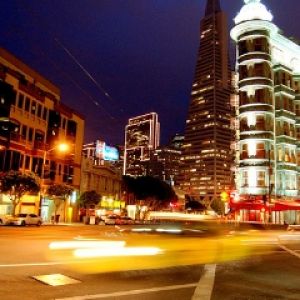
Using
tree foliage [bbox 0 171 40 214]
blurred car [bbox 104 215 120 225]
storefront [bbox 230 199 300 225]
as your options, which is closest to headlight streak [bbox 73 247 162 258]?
tree foliage [bbox 0 171 40 214]

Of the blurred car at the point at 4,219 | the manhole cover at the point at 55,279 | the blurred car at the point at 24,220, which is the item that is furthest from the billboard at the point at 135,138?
the manhole cover at the point at 55,279

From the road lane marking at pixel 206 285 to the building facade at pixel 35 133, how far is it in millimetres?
Answer: 36483

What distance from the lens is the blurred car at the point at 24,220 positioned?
143 feet

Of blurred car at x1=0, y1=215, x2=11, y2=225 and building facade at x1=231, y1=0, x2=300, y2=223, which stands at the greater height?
building facade at x1=231, y1=0, x2=300, y2=223

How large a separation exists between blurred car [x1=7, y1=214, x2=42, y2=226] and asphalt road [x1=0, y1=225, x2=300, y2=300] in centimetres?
2628

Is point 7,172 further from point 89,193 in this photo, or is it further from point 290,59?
point 290,59

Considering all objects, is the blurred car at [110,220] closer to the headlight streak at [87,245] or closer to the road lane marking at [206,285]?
the headlight streak at [87,245]

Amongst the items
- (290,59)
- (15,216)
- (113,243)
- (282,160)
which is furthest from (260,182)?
(113,243)

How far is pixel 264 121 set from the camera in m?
63.7

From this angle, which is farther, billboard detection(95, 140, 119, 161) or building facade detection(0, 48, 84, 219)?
billboard detection(95, 140, 119, 161)

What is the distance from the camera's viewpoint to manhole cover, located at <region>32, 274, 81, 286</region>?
10330 mm

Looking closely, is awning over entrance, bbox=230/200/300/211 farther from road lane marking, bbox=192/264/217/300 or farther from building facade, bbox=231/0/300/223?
road lane marking, bbox=192/264/217/300

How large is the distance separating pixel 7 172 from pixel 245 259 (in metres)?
35.7

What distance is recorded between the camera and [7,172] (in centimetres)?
4716
